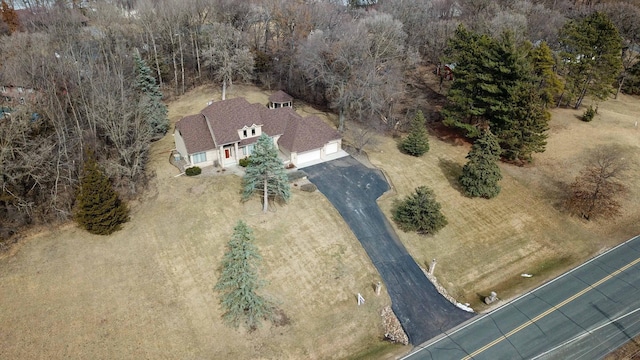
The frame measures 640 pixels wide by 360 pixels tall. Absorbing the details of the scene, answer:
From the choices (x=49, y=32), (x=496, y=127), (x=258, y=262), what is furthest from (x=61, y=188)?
(x=496, y=127)

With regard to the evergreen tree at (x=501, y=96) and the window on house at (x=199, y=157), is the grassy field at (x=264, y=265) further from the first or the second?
the evergreen tree at (x=501, y=96)

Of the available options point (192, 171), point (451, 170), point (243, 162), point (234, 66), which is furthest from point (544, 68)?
point (192, 171)

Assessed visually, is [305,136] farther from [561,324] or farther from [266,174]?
[561,324]

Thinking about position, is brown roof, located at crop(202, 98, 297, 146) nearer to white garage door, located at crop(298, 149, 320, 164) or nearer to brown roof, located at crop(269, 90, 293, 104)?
white garage door, located at crop(298, 149, 320, 164)

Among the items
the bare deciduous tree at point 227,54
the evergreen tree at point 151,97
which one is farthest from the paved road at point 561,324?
the bare deciduous tree at point 227,54

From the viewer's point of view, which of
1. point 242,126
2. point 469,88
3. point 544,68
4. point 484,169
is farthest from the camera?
point 544,68
